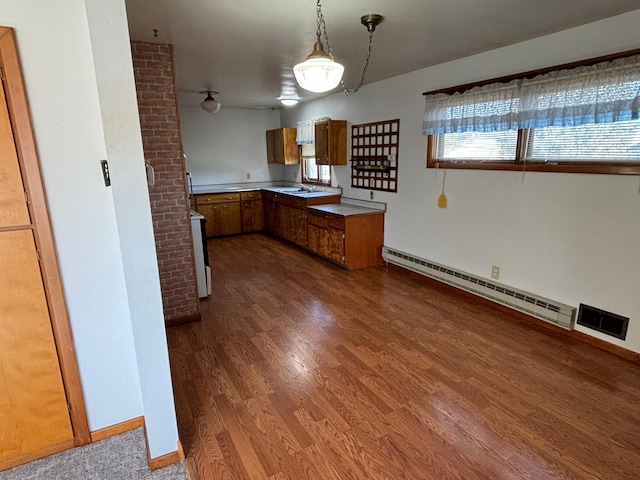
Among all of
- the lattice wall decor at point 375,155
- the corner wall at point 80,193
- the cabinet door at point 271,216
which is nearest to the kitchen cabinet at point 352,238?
the lattice wall decor at point 375,155

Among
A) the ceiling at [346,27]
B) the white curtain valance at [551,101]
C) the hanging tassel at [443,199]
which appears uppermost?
the ceiling at [346,27]

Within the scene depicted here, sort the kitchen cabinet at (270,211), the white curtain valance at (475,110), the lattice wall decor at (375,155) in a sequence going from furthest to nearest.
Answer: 1. the kitchen cabinet at (270,211)
2. the lattice wall decor at (375,155)
3. the white curtain valance at (475,110)

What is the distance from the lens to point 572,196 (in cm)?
277

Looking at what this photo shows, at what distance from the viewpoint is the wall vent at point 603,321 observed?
2596mm

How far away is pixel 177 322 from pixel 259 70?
2.70m

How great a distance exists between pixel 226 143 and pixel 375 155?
343 centimetres

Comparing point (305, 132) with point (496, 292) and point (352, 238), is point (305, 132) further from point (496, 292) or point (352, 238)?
point (496, 292)

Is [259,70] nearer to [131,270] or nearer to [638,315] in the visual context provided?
[131,270]

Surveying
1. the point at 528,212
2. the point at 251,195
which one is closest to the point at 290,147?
the point at 251,195

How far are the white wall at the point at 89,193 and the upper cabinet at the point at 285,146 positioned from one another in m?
5.03

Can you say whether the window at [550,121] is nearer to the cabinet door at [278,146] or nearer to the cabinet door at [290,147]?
the cabinet door at [290,147]

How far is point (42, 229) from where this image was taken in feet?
5.38

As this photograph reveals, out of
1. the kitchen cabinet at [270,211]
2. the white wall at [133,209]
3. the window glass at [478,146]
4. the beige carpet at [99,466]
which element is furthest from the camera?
the kitchen cabinet at [270,211]

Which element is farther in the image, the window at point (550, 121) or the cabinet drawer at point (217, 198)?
the cabinet drawer at point (217, 198)
